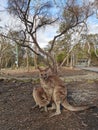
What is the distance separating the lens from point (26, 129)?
5.51 meters

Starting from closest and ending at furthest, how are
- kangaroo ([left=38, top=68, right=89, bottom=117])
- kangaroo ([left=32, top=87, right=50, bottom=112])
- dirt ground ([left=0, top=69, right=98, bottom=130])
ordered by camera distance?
1. dirt ground ([left=0, top=69, right=98, bottom=130])
2. kangaroo ([left=38, top=68, right=89, bottom=117])
3. kangaroo ([left=32, top=87, right=50, bottom=112])

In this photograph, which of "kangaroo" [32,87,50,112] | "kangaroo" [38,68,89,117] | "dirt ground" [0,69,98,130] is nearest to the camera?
"dirt ground" [0,69,98,130]

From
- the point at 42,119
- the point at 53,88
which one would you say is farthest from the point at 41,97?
the point at 42,119

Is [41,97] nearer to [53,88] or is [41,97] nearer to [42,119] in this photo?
[53,88]

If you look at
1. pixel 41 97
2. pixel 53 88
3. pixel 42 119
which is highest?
pixel 53 88

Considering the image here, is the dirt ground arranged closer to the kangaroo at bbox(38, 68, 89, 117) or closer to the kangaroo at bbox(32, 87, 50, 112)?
the kangaroo at bbox(32, 87, 50, 112)

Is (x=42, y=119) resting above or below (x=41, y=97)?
below

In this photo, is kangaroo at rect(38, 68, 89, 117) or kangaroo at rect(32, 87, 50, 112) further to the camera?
kangaroo at rect(32, 87, 50, 112)

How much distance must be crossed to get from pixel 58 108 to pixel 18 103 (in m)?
2.14

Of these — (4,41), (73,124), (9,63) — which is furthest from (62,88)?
(9,63)

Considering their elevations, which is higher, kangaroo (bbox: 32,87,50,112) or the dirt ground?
kangaroo (bbox: 32,87,50,112)

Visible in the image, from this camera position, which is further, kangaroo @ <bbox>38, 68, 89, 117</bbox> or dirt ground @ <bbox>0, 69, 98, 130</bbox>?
kangaroo @ <bbox>38, 68, 89, 117</bbox>

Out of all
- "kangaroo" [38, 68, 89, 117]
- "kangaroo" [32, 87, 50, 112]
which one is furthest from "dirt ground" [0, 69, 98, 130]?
"kangaroo" [38, 68, 89, 117]

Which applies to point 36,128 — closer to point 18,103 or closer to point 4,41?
point 18,103
